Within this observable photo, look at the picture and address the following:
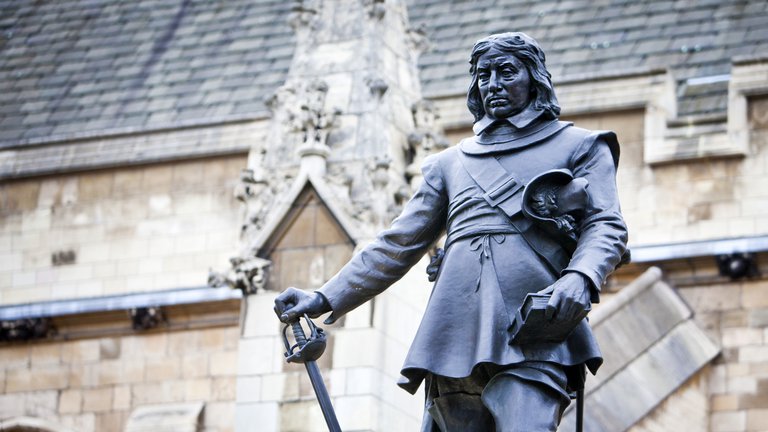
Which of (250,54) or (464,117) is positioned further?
(250,54)

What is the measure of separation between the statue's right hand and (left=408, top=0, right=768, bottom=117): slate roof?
10.7m

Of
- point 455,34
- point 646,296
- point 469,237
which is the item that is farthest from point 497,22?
point 469,237

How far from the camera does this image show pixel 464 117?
61.6ft

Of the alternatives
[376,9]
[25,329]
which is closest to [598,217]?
[376,9]

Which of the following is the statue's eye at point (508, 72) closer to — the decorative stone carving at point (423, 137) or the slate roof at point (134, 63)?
the decorative stone carving at point (423, 137)

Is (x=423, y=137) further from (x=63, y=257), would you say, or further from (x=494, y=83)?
(x=494, y=83)

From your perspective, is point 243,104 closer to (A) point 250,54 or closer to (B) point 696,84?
(A) point 250,54

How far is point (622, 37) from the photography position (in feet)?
65.6

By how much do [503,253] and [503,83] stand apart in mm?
625

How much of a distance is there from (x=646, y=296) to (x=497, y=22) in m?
4.46

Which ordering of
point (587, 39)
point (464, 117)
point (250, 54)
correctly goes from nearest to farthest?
Result: point (464, 117)
point (587, 39)
point (250, 54)

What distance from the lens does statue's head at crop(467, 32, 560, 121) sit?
25.8ft

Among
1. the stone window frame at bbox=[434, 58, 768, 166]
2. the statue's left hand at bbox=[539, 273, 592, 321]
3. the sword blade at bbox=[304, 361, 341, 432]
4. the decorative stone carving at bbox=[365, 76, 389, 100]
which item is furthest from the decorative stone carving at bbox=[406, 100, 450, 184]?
the statue's left hand at bbox=[539, 273, 592, 321]

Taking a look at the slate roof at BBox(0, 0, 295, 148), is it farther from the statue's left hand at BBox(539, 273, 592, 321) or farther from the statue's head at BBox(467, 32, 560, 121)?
the statue's left hand at BBox(539, 273, 592, 321)
